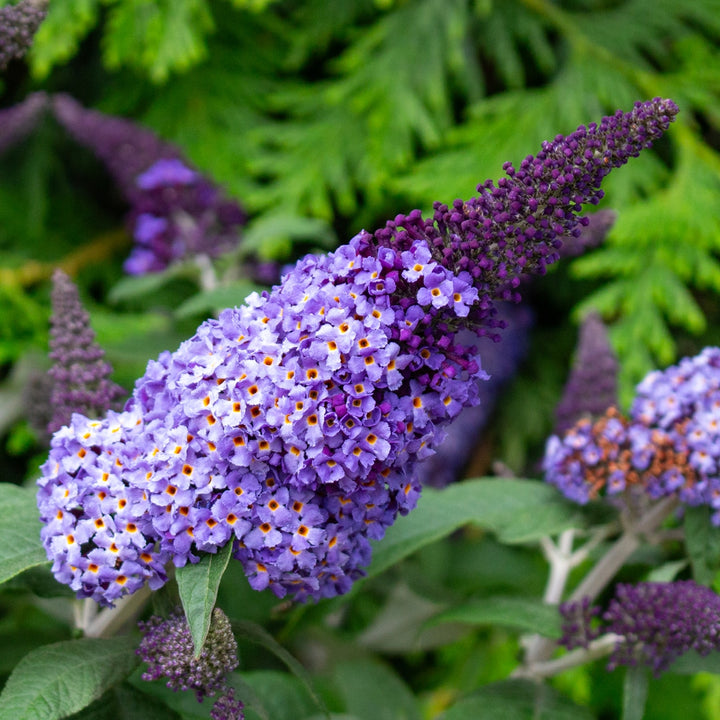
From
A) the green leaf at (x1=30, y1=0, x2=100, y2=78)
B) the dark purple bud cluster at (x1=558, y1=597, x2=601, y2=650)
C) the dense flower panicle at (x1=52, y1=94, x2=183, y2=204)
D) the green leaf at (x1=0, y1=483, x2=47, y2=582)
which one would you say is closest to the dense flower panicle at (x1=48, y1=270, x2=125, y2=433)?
the green leaf at (x1=0, y1=483, x2=47, y2=582)

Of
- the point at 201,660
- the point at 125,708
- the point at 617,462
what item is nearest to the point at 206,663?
the point at 201,660

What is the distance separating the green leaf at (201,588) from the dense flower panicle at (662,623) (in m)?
0.65

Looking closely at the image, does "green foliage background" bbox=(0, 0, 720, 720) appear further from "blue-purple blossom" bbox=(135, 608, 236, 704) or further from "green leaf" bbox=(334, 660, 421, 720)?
"blue-purple blossom" bbox=(135, 608, 236, 704)

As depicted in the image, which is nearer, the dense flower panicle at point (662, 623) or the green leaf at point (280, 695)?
the dense flower panicle at point (662, 623)

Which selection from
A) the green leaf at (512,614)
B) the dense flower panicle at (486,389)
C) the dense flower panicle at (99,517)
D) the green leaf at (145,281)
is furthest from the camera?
the dense flower panicle at (486,389)

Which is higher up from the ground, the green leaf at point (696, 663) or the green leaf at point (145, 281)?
the green leaf at point (145, 281)

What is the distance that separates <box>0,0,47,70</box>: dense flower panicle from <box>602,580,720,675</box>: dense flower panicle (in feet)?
4.03

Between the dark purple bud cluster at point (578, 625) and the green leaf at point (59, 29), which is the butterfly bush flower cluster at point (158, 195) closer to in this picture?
the green leaf at point (59, 29)

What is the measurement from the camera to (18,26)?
127 cm

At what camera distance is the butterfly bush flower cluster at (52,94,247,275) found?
7.20ft

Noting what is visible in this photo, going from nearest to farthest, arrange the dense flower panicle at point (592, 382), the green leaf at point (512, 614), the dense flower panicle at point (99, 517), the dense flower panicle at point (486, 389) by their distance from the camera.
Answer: the dense flower panicle at point (99, 517), the green leaf at point (512, 614), the dense flower panicle at point (592, 382), the dense flower panicle at point (486, 389)

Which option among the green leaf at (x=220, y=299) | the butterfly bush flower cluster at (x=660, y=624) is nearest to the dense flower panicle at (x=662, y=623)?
the butterfly bush flower cluster at (x=660, y=624)

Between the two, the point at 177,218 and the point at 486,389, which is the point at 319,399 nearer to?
the point at 177,218

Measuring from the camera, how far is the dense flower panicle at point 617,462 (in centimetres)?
143
